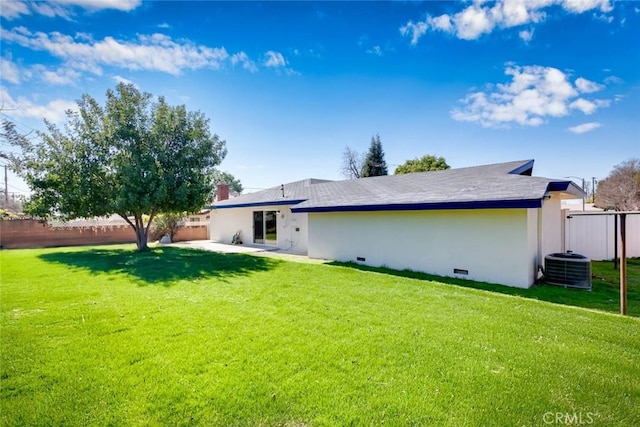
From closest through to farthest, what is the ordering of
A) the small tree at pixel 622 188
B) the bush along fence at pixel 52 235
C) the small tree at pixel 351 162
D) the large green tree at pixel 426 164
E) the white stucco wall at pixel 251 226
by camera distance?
1. the white stucco wall at pixel 251 226
2. the bush along fence at pixel 52 235
3. the small tree at pixel 622 188
4. the large green tree at pixel 426 164
5. the small tree at pixel 351 162

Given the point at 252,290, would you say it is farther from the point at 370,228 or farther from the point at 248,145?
the point at 248,145

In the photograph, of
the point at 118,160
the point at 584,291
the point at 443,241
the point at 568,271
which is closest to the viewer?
the point at 584,291

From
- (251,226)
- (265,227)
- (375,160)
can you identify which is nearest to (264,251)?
(265,227)

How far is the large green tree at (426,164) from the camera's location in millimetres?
33094

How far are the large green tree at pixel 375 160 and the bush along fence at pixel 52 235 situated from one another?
91.0ft

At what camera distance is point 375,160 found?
3941 cm

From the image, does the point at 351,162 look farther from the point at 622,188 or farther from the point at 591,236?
the point at 591,236

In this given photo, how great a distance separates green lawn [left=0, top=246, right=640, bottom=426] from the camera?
270cm

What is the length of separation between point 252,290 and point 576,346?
5773 mm

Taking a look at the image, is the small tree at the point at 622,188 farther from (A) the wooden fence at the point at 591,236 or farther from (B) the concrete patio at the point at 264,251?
(B) the concrete patio at the point at 264,251

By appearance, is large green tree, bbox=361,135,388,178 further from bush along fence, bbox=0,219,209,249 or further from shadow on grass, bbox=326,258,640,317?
shadow on grass, bbox=326,258,640,317

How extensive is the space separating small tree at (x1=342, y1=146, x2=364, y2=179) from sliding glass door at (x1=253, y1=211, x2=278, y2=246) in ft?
101
